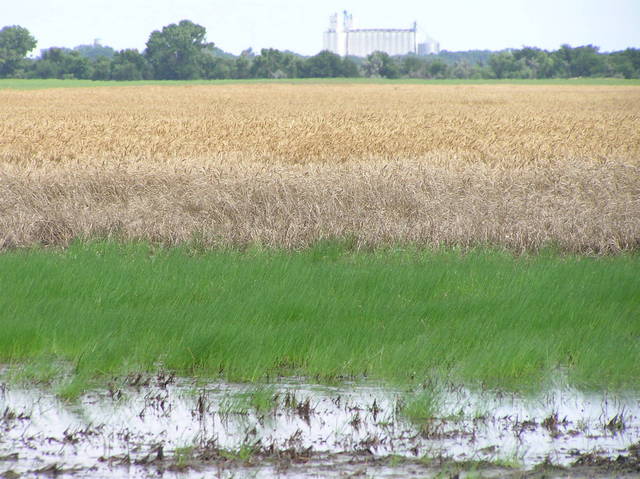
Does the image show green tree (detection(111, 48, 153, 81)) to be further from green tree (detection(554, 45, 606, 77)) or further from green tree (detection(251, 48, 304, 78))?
green tree (detection(554, 45, 606, 77))

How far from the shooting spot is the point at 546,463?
16.8 ft

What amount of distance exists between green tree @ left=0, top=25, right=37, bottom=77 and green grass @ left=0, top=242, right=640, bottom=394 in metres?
125

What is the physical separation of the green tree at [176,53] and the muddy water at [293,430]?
399ft

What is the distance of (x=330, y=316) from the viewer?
26.6ft

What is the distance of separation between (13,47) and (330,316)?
442 feet

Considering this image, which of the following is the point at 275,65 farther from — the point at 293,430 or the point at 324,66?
the point at 293,430

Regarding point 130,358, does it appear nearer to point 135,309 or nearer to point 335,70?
point 135,309

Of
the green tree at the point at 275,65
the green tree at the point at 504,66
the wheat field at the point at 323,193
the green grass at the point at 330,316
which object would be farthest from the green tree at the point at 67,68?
the green grass at the point at 330,316

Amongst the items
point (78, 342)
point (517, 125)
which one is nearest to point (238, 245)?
point (78, 342)

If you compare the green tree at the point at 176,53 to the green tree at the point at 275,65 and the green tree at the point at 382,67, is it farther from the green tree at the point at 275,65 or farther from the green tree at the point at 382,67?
the green tree at the point at 382,67

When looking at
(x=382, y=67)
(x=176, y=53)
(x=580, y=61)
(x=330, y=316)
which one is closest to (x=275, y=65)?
(x=176, y=53)

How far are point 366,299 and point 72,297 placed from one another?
2.87 m

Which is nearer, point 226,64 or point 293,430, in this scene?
point 293,430

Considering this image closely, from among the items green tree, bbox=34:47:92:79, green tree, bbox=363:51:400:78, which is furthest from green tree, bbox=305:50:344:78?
green tree, bbox=34:47:92:79
